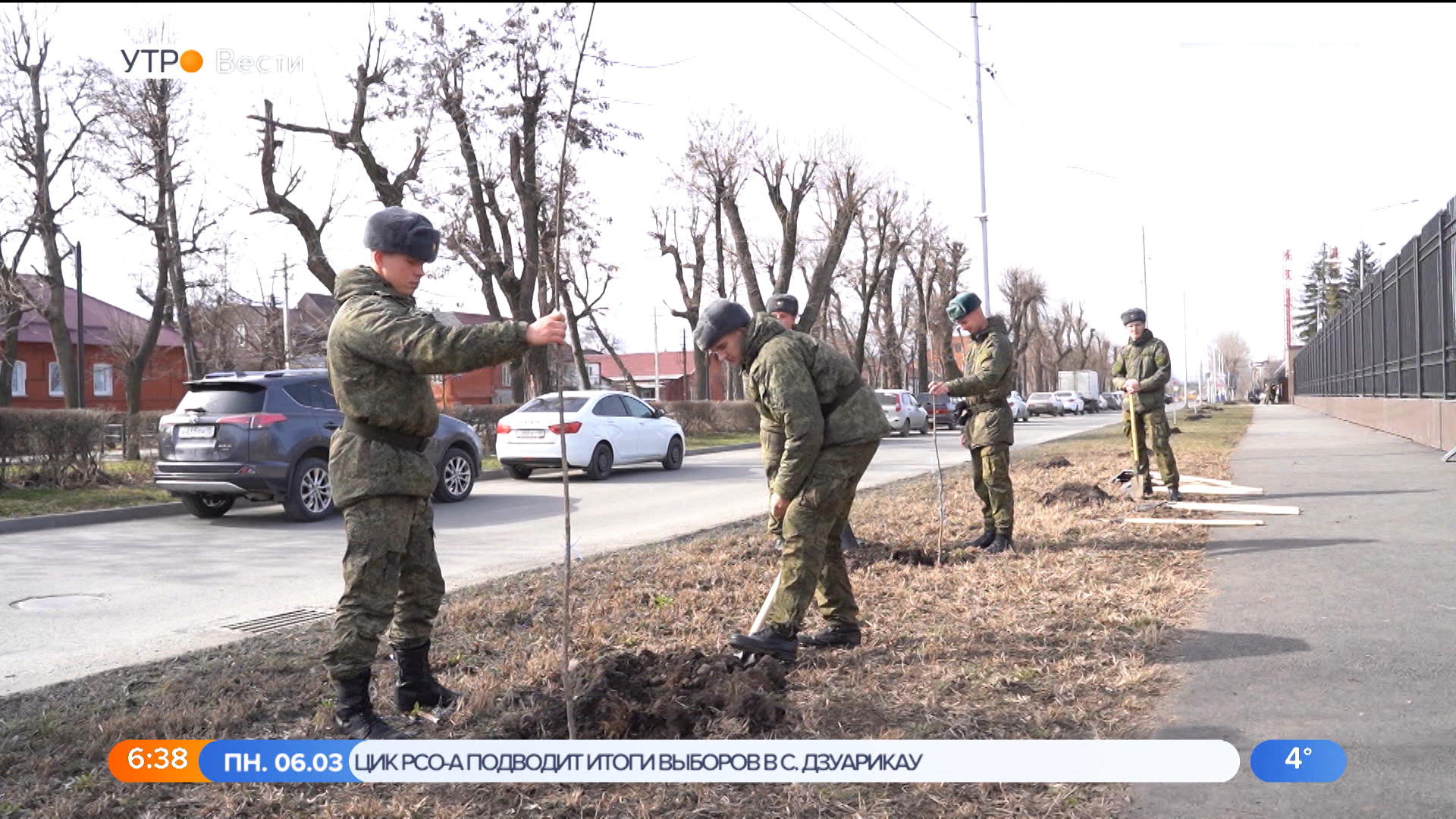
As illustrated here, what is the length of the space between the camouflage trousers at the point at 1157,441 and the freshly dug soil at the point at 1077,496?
0.57 m

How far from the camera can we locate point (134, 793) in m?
3.21

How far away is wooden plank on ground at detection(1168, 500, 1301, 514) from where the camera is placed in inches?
356

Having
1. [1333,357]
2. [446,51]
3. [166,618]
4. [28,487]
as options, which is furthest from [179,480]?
[1333,357]

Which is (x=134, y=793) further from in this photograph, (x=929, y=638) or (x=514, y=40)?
(x=514, y=40)

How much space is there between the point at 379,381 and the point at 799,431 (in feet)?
5.63

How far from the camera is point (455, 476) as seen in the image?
13.2 m

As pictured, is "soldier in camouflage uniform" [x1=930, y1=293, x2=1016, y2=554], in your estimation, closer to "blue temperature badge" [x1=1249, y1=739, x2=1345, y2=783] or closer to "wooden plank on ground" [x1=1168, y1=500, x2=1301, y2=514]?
"wooden plank on ground" [x1=1168, y1=500, x2=1301, y2=514]

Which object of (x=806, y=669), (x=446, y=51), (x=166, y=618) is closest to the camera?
(x=806, y=669)

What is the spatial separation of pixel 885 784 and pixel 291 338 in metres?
35.6

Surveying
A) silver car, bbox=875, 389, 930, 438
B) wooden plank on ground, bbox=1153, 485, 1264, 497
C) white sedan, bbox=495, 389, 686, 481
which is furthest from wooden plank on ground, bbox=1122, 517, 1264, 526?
silver car, bbox=875, 389, 930, 438

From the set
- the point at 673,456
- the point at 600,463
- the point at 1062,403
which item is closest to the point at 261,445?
the point at 600,463

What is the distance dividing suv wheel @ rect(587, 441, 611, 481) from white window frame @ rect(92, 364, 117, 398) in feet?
120

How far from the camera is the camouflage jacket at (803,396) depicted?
4.31 meters

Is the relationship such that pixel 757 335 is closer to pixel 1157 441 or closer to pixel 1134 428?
pixel 1157 441
